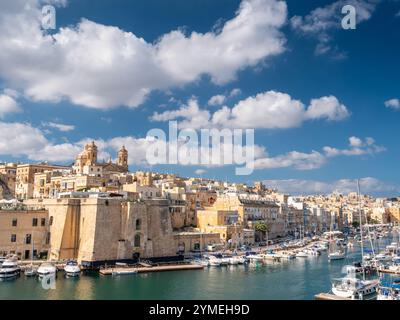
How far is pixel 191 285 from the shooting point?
23.8 meters

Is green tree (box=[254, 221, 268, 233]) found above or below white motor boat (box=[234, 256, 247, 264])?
above

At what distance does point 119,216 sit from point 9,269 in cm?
809

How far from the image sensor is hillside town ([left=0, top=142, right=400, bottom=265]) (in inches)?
1136

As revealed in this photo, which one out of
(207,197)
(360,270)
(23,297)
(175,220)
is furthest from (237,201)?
(23,297)

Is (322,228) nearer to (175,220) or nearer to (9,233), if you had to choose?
(175,220)

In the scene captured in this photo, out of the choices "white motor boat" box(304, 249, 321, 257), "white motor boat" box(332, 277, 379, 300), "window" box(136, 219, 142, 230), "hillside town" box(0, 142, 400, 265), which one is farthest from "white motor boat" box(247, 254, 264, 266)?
"white motor boat" box(332, 277, 379, 300)

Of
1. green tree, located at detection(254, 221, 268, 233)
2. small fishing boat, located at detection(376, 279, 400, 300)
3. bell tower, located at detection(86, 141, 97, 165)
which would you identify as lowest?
small fishing boat, located at detection(376, 279, 400, 300)

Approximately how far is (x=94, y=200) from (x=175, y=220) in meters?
14.7

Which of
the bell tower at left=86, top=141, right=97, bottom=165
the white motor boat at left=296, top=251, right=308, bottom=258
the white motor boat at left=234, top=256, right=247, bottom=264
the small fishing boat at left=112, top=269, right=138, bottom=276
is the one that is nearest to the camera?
the small fishing boat at left=112, top=269, right=138, bottom=276

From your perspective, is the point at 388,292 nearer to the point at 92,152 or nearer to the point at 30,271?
the point at 30,271

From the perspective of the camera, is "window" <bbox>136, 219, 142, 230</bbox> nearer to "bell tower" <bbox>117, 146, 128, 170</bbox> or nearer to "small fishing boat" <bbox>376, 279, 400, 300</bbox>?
"small fishing boat" <bbox>376, 279, 400, 300</bbox>

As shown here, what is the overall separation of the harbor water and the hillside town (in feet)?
11.1

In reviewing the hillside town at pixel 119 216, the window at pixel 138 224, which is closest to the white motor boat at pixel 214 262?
the hillside town at pixel 119 216

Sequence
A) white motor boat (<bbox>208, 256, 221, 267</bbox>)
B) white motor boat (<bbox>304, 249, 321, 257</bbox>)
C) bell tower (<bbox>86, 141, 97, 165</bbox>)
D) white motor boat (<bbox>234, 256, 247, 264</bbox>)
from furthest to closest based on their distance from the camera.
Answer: bell tower (<bbox>86, 141, 97, 165</bbox>) → white motor boat (<bbox>304, 249, 321, 257</bbox>) → white motor boat (<bbox>234, 256, 247, 264</bbox>) → white motor boat (<bbox>208, 256, 221, 267</bbox>)
